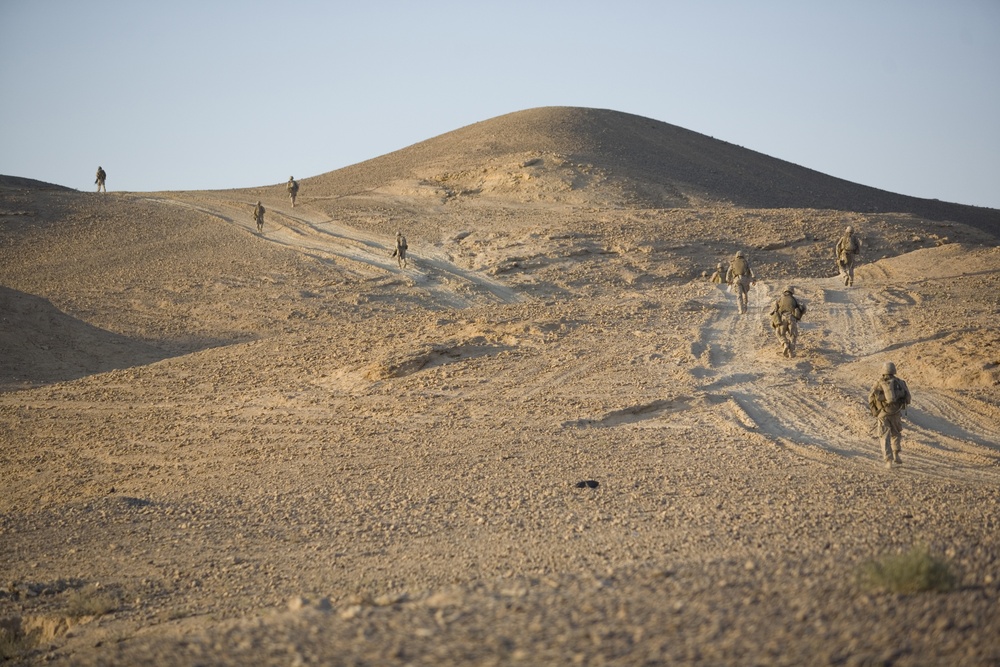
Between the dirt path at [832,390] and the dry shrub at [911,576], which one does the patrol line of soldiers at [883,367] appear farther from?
the dry shrub at [911,576]

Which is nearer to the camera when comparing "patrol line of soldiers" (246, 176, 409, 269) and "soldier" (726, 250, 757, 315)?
"soldier" (726, 250, 757, 315)


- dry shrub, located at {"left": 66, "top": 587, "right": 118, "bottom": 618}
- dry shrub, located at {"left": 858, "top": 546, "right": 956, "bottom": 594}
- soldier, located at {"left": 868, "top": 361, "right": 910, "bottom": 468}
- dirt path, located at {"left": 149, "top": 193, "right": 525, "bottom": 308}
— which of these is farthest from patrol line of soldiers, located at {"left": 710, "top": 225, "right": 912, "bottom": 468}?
dry shrub, located at {"left": 66, "top": 587, "right": 118, "bottom": 618}

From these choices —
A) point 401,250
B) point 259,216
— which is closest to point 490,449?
point 401,250

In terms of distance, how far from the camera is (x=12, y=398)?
21.4 metres

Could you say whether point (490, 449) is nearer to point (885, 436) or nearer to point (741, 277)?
point (885, 436)

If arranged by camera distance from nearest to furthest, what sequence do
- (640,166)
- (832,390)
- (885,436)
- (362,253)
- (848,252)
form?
(885,436)
(832,390)
(848,252)
(362,253)
(640,166)

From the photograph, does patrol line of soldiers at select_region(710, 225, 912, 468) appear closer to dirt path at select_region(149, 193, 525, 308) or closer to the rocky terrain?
the rocky terrain

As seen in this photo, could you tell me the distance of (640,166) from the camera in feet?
170

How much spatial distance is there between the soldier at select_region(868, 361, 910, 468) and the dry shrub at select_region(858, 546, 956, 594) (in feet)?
21.1

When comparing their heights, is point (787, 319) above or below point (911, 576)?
above

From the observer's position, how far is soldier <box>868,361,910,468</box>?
12773 millimetres

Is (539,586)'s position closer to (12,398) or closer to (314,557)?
(314,557)

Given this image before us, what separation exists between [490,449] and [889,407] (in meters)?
5.76

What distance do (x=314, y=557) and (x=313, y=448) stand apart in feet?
17.6
